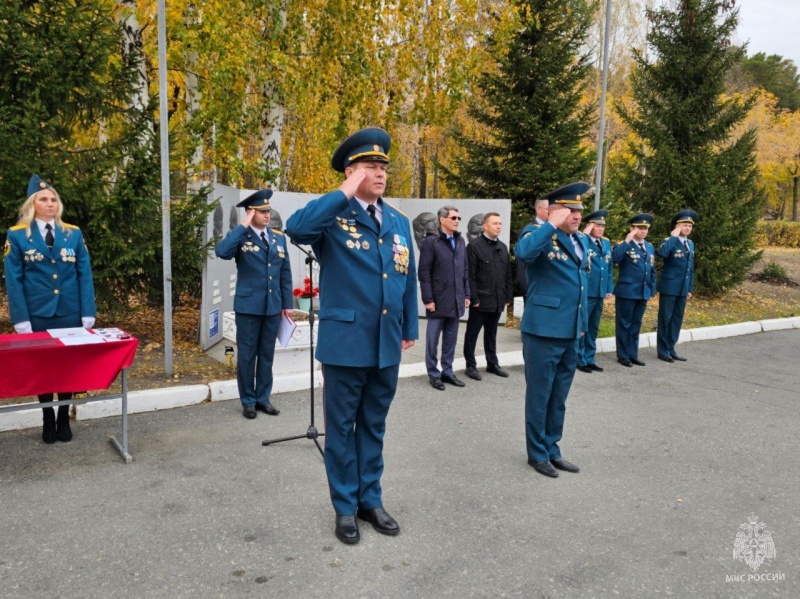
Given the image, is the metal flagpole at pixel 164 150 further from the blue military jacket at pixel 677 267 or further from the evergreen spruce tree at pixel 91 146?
the blue military jacket at pixel 677 267

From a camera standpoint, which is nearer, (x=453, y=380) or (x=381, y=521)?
(x=381, y=521)

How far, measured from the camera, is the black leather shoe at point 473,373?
724 centimetres

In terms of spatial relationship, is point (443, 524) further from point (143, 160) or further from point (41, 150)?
point (41, 150)

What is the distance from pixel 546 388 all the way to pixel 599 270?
3.92 m

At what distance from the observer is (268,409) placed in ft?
18.6

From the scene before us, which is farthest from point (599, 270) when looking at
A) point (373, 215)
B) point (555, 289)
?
point (373, 215)

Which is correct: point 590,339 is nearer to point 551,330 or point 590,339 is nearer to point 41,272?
point 551,330

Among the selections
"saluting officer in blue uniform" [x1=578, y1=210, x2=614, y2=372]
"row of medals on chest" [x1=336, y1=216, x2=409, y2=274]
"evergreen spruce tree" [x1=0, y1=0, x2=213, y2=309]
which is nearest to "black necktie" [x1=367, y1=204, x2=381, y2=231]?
"row of medals on chest" [x1=336, y1=216, x2=409, y2=274]

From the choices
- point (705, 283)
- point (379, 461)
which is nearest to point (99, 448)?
point (379, 461)

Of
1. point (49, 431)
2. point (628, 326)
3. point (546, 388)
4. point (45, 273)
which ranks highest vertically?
point (45, 273)

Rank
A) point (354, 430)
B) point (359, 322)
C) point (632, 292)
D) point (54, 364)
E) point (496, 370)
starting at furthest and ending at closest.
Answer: point (632, 292)
point (496, 370)
point (54, 364)
point (354, 430)
point (359, 322)

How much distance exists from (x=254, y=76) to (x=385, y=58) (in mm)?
3015

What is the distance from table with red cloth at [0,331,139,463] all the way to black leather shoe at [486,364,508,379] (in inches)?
169

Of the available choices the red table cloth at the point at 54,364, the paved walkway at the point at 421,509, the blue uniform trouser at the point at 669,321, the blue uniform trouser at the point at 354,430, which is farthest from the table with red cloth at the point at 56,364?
the blue uniform trouser at the point at 669,321
